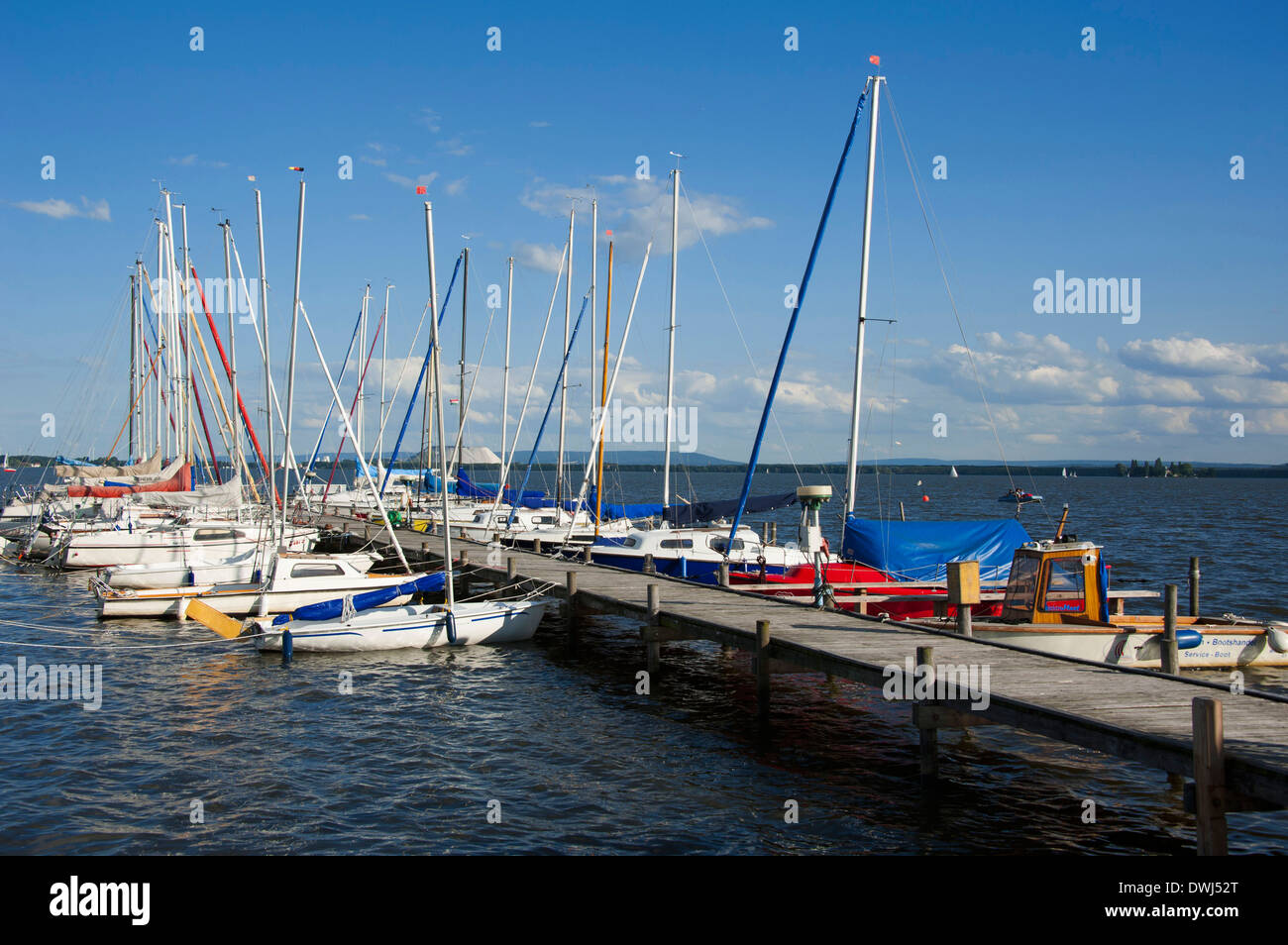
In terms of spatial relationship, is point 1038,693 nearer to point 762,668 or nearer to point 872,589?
point 762,668

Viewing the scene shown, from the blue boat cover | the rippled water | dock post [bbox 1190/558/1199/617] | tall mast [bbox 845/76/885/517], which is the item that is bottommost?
the rippled water

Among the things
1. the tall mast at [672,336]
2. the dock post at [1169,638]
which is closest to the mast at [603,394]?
the tall mast at [672,336]

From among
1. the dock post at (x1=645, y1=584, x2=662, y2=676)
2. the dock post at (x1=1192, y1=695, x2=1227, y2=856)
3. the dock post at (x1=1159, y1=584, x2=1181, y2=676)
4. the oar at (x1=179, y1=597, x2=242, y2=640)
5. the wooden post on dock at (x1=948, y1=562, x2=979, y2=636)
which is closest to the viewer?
the dock post at (x1=1192, y1=695, x2=1227, y2=856)

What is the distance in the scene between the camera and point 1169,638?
53.7ft

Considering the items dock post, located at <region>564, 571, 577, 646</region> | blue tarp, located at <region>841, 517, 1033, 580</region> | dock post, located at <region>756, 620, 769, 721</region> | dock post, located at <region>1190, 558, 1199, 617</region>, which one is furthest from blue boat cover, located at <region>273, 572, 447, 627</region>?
dock post, located at <region>1190, 558, 1199, 617</region>

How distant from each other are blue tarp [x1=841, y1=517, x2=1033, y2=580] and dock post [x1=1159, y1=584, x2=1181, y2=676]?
6.77 metres

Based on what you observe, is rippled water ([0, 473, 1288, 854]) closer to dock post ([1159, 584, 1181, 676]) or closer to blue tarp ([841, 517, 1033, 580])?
dock post ([1159, 584, 1181, 676])

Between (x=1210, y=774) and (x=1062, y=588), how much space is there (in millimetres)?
9545

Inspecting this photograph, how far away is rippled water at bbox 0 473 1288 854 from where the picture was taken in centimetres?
1116

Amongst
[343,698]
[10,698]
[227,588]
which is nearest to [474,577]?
[227,588]
